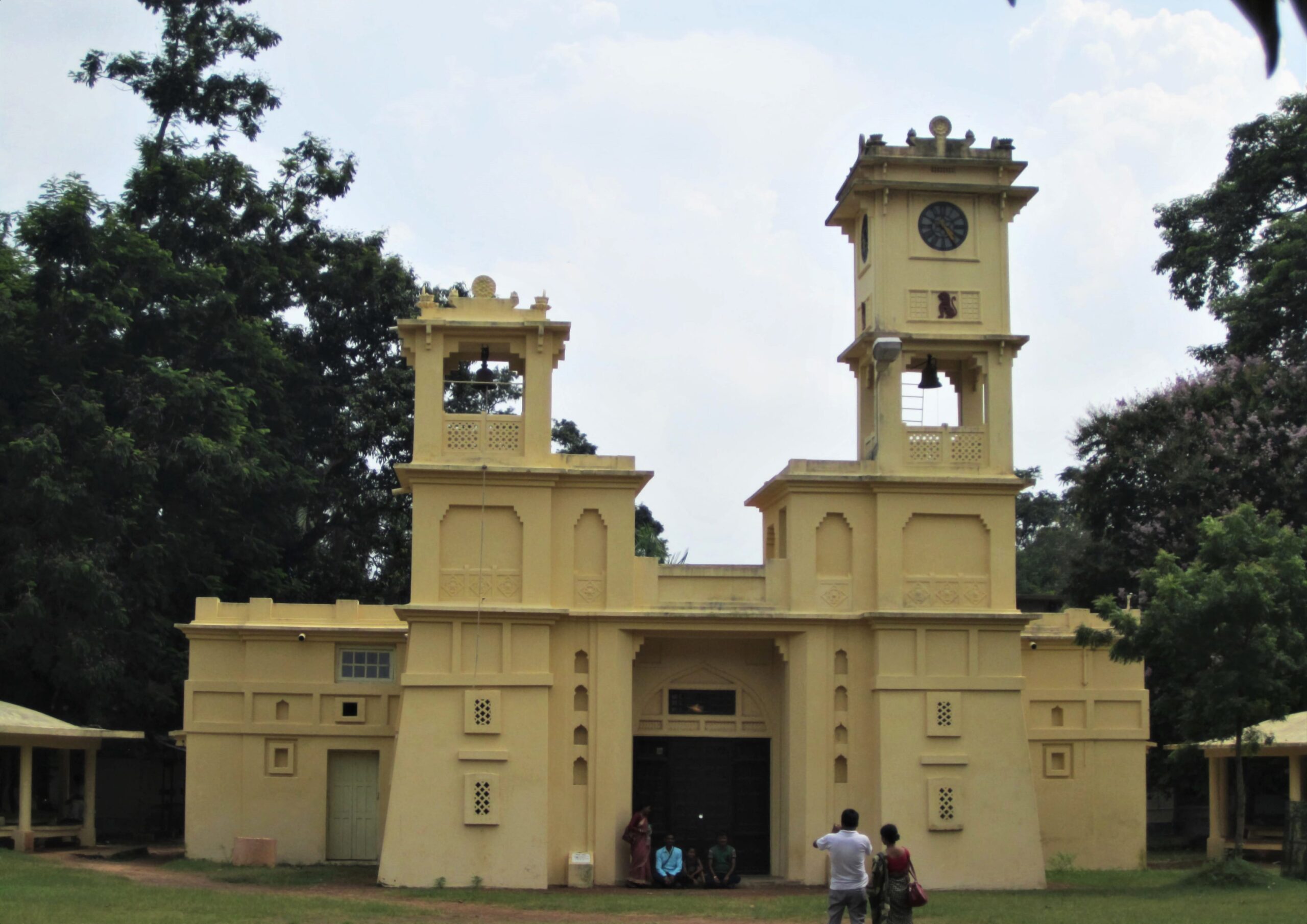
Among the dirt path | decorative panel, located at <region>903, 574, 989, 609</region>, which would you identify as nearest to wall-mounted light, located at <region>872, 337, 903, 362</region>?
decorative panel, located at <region>903, 574, 989, 609</region>

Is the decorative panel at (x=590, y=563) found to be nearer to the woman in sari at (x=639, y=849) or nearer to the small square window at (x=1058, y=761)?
the woman in sari at (x=639, y=849)

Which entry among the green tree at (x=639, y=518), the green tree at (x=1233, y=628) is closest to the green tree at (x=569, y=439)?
the green tree at (x=639, y=518)

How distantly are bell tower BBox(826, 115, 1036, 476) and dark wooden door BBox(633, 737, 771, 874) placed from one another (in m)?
5.10

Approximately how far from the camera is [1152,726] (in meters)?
33.8

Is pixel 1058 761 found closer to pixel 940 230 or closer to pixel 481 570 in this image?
pixel 940 230

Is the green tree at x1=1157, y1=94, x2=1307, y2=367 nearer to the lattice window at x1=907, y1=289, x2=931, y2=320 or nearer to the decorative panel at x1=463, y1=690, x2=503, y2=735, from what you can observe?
the lattice window at x1=907, y1=289, x2=931, y2=320

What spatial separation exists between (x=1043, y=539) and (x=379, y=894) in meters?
49.3

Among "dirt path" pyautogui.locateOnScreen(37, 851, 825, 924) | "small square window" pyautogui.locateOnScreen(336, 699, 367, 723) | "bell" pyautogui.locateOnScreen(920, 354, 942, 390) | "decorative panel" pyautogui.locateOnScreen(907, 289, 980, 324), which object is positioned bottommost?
"dirt path" pyautogui.locateOnScreen(37, 851, 825, 924)

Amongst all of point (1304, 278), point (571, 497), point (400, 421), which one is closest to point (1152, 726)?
point (1304, 278)

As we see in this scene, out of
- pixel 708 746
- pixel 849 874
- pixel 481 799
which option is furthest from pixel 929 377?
pixel 849 874

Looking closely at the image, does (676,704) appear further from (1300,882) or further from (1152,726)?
(1152,726)

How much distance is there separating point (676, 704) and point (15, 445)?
13730mm

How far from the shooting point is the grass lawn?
17672 millimetres

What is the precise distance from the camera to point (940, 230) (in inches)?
981
